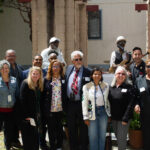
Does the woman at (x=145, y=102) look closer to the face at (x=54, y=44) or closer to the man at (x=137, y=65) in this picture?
the man at (x=137, y=65)

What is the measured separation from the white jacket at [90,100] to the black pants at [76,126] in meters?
0.24

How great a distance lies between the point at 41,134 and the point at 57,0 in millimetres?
4402

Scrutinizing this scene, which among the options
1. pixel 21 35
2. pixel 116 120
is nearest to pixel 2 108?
pixel 116 120

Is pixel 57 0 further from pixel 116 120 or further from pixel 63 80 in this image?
pixel 116 120

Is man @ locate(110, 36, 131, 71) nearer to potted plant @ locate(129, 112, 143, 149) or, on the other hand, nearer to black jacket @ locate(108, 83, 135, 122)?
potted plant @ locate(129, 112, 143, 149)

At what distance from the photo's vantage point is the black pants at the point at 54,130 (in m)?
5.24

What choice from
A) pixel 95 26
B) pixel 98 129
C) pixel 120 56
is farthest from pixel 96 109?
pixel 95 26

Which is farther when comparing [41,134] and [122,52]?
[122,52]

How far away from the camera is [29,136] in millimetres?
5117

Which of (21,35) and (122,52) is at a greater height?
(21,35)

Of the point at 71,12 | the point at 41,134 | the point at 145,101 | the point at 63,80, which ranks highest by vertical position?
the point at 71,12

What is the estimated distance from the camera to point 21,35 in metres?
17.1

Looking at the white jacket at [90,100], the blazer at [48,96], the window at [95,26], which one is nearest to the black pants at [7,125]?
the blazer at [48,96]

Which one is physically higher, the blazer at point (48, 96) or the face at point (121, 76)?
the face at point (121, 76)
